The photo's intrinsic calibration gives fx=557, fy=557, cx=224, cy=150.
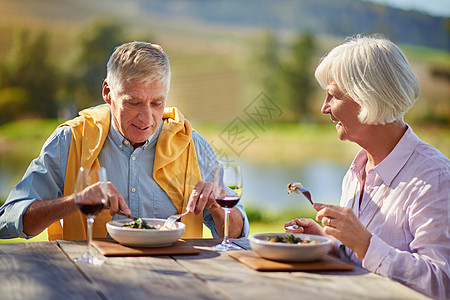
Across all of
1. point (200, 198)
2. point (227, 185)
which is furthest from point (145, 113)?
point (227, 185)

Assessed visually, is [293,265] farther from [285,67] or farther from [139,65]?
[285,67]

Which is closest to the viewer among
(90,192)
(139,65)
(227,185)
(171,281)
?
(171,281)

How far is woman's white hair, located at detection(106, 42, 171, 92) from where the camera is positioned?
98.2 inches

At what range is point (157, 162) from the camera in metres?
2.67

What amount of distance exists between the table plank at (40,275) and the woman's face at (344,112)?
1217 millimetres

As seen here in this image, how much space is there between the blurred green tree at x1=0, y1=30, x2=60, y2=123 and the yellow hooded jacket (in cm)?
714

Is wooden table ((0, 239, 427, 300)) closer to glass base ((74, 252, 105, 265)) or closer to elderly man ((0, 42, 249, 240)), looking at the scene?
glass base ((74, 252, 105, 265))

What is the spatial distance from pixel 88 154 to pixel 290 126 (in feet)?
29.1

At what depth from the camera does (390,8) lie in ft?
35.2

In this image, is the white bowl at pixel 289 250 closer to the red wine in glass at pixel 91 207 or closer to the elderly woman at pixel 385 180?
the elderly woman at pixel 385 180

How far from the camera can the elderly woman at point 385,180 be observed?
1.84 metres

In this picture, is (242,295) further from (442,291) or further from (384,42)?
(384,42)

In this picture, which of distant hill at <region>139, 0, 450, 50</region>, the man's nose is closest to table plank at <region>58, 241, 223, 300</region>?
the man's nose

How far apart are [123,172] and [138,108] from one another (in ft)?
→ 1.11
